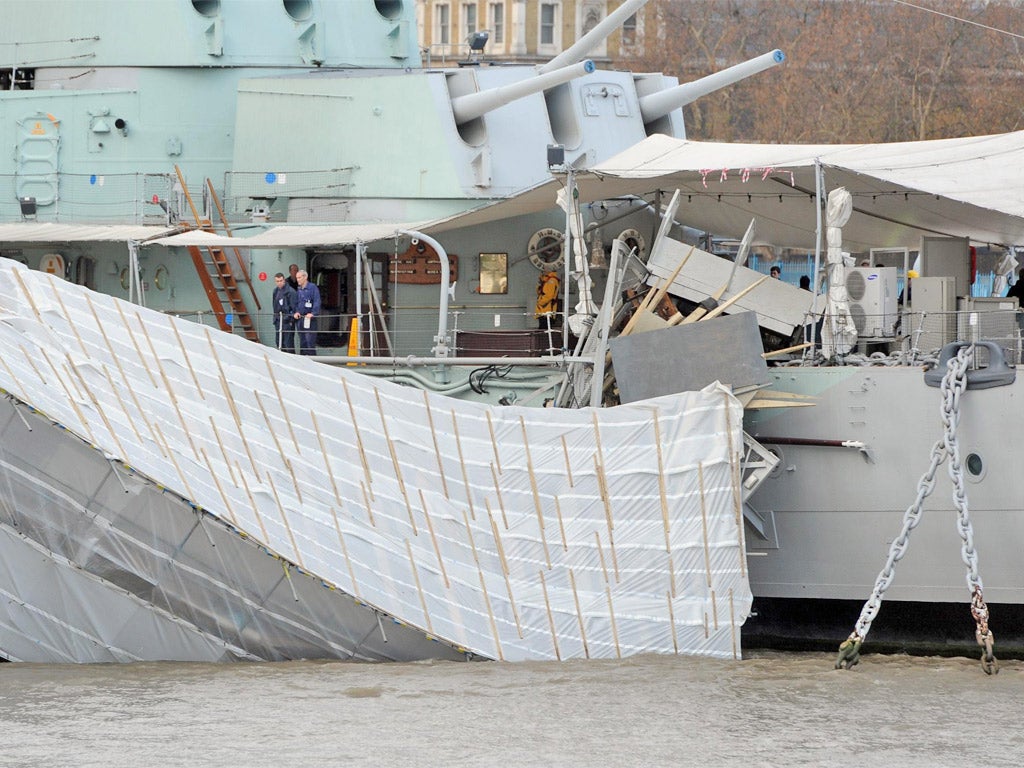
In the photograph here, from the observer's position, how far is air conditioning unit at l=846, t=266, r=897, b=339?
1512cm

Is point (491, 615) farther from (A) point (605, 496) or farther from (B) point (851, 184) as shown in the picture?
(B) point (851, 184)

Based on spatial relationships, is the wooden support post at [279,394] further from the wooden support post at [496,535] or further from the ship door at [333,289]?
the ship door at [333,289]

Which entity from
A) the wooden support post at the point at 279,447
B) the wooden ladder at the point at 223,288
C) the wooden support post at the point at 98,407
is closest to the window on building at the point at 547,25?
the wooden ladder at the point at 223,288

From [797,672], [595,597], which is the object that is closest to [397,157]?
[595,597]

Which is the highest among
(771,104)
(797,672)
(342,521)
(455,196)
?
(771,104)

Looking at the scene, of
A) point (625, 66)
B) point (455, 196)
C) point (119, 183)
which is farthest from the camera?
point (625, 66)

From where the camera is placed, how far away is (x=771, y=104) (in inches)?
2029

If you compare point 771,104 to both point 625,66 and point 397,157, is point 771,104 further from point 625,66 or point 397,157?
point 397,157

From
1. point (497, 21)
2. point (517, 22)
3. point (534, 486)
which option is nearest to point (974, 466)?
point (534, 486)

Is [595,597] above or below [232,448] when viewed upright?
below

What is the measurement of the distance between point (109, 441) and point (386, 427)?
2.22 m

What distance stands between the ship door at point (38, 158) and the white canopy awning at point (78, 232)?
0.72 metres

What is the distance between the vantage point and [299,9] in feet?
64.5

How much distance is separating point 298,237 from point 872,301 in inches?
218
